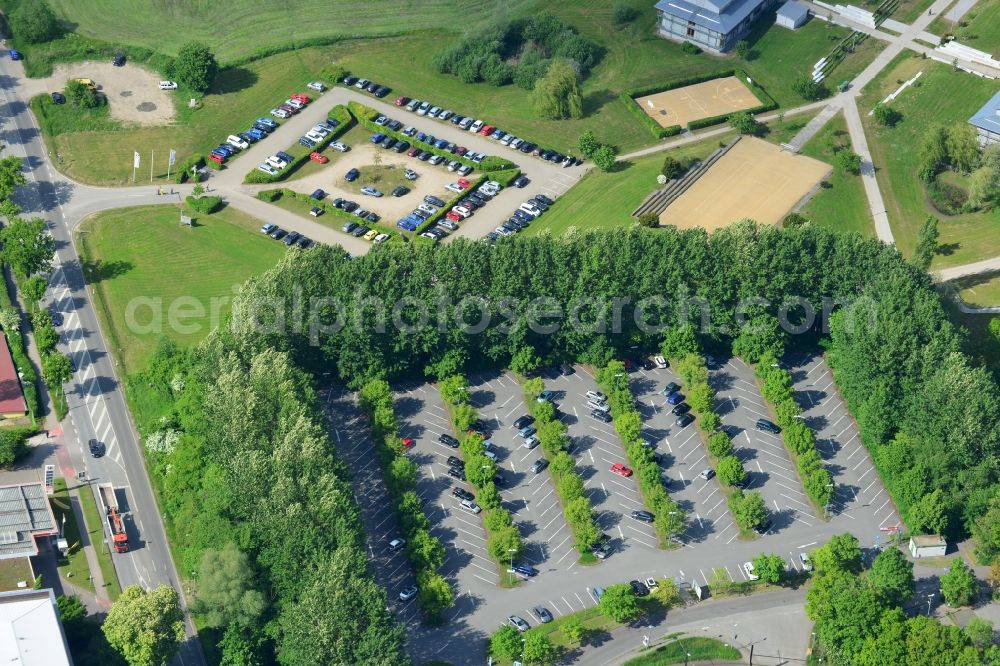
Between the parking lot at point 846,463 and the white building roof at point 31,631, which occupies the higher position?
the white building roof at point 31,631

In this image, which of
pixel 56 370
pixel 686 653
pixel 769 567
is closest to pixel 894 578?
pixel 769 567

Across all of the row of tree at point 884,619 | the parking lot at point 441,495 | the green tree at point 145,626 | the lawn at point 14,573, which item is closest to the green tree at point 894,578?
the row of tree at point 884,619

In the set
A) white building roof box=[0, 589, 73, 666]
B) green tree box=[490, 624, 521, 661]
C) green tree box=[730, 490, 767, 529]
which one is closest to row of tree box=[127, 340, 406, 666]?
green tree box=[490, 624, 521, 661]

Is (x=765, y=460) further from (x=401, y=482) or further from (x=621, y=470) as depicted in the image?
(x=401, y=482)

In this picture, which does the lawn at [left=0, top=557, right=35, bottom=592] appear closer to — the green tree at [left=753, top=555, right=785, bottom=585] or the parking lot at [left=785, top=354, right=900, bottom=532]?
the green tree at [left=753, top=555, right=785, bottom=585]

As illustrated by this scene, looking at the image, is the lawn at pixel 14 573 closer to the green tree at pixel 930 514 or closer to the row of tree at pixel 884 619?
the row of tree at pixel 884 619

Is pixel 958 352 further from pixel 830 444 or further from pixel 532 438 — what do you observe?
pixel 532 438
